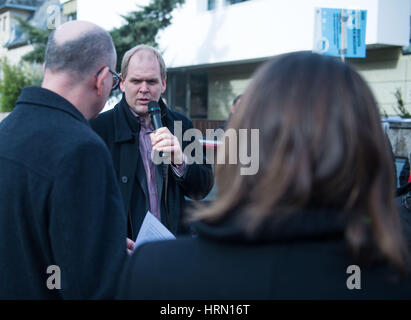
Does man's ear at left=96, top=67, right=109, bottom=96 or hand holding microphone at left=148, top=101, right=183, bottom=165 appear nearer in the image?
man's ear at left=96, top=67, right=109, bottom=96

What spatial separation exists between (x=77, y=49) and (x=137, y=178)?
3.78ft

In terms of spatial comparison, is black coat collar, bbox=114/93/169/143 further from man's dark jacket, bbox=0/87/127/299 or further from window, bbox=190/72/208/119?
window, bbox=190/72/208/119

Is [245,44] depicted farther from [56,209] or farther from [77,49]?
[56,209]

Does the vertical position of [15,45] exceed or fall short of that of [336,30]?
it exceeds it

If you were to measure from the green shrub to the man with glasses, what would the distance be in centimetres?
2066

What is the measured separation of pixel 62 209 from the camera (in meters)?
1.47

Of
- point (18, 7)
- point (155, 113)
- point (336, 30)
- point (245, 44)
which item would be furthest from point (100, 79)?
point (18, 7)

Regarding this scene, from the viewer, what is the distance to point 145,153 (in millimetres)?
2838

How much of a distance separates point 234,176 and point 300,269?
28 centimetres

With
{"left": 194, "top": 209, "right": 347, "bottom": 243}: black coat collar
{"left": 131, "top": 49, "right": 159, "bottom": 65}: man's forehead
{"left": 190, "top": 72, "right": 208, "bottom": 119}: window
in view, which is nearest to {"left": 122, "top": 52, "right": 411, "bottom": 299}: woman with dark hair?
{"left": 194, "top": 209, "right": 347, "bottom": 243}: black coat collar

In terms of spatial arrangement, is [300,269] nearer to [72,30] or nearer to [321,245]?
[321,245]

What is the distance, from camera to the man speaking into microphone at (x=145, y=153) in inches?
105

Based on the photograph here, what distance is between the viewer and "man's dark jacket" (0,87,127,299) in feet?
4.87

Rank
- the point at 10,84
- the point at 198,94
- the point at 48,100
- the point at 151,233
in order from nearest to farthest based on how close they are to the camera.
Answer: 1. the point at 48,100
2. the point at 151,233
3. the point at 198,94
4. the point at 10,84
